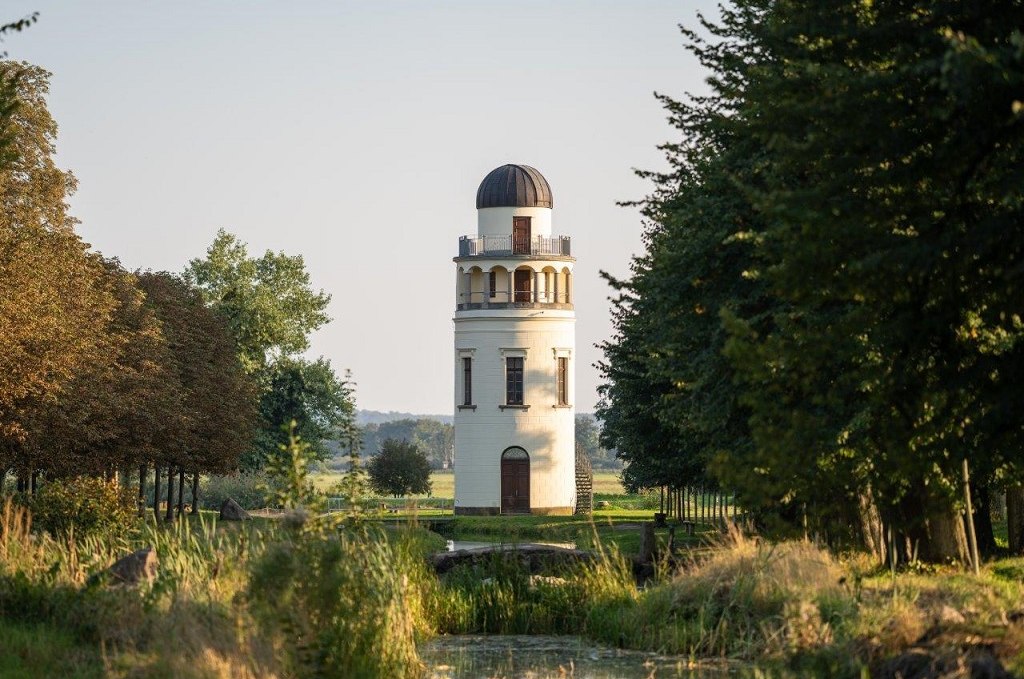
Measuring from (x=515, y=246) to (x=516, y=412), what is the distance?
719 centimetres

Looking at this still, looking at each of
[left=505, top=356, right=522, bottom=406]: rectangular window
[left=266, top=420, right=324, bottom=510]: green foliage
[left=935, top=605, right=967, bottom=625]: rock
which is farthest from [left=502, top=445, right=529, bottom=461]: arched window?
[left=935, top=605, right=967, bottom=625]: rock

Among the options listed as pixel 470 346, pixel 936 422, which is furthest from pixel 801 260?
pixel 470 346

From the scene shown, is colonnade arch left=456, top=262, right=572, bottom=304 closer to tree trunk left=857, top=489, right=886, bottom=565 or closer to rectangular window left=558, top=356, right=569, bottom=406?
rectangular window left=558, top=356, right=569, bottom=406

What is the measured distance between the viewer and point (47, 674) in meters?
15.6

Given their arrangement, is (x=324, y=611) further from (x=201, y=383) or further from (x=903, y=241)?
(x=201, y=383)

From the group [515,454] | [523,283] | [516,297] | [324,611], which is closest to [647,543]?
[324,611]

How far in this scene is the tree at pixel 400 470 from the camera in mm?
82250

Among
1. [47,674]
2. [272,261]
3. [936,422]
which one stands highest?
[272,261]

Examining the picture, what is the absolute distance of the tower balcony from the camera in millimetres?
71250

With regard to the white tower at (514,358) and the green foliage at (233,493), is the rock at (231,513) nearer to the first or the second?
the white tower at (514,358)

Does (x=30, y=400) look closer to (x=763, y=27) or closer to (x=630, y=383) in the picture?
(x=630, y=383)

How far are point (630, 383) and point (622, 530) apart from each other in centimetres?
1335

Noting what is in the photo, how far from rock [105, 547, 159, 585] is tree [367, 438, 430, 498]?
62.1m

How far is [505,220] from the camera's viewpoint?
7181 cm
